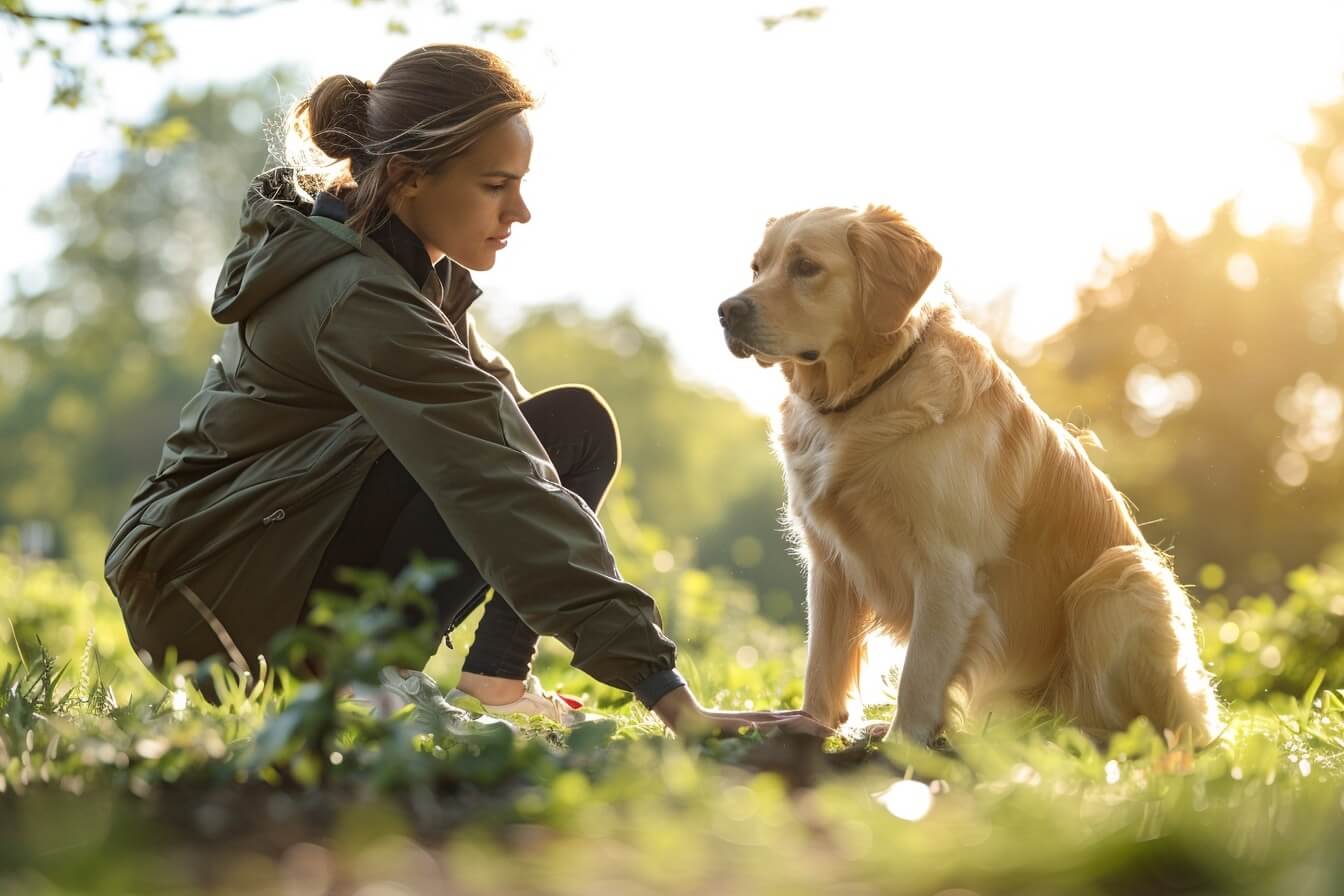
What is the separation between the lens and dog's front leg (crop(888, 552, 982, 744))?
311 centimetres

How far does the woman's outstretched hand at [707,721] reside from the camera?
248cm

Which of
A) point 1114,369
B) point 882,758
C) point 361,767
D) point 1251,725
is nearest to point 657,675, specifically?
point 882,758

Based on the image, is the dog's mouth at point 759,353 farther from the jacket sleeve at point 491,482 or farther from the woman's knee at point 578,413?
the jacket sleeve at point 491,482

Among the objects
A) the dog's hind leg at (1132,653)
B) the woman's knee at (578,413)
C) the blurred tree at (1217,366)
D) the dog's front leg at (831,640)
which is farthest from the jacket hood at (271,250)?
the blurred tree at (1217,366)

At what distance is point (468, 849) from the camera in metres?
1.54

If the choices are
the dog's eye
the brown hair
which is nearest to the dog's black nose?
the dog's eye

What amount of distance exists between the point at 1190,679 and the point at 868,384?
1.13 m

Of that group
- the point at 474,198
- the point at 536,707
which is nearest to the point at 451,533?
the point at 536,707

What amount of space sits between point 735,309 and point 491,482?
1141 mm

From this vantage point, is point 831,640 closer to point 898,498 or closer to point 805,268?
point 898,498

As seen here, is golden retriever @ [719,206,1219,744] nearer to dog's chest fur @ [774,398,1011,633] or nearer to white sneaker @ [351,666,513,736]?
dog's chest fur @ [774,398,1011,633]

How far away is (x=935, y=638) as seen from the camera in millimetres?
3152

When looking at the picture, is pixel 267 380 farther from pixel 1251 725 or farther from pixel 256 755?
pixel 1251 725

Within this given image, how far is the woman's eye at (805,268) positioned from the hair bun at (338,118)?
4.08 feet
